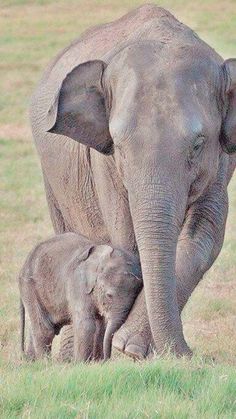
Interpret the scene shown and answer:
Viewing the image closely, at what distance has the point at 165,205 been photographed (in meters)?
8.33

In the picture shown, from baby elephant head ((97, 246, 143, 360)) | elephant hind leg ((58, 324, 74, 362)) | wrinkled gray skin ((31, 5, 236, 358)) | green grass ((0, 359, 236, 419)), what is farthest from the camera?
elephant hind leg ((58, 324, 74, 362))

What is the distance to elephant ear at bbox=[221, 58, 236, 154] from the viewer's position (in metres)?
9.04

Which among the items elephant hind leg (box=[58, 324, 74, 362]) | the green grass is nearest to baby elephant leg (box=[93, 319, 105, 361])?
elephant hind leg (box=[58, 324, 74, 362])

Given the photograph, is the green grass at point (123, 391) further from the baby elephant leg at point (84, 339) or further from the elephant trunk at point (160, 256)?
the baby elephant leg at point (84, 339)

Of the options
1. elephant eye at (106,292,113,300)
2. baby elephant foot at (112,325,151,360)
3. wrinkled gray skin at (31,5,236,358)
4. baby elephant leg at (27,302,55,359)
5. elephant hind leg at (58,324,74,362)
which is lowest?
elephant hind leg at (58,324,74,362)

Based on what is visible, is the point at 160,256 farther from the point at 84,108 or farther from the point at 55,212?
the point at 55,212

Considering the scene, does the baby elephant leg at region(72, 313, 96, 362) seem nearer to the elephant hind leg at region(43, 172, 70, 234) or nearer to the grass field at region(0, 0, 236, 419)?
the grass field at region(0, 0, 236, 419)

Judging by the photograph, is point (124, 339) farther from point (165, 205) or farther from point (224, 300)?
point (224, 300)

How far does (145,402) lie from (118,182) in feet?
9.87

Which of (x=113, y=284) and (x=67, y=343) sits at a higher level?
(x=113, y=284)

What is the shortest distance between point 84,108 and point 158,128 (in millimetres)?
982

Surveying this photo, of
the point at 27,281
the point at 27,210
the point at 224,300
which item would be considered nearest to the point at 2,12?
the point at 27,210

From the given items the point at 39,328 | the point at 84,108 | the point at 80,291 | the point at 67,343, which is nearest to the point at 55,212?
the point at 67,343

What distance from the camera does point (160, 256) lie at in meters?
8.24
